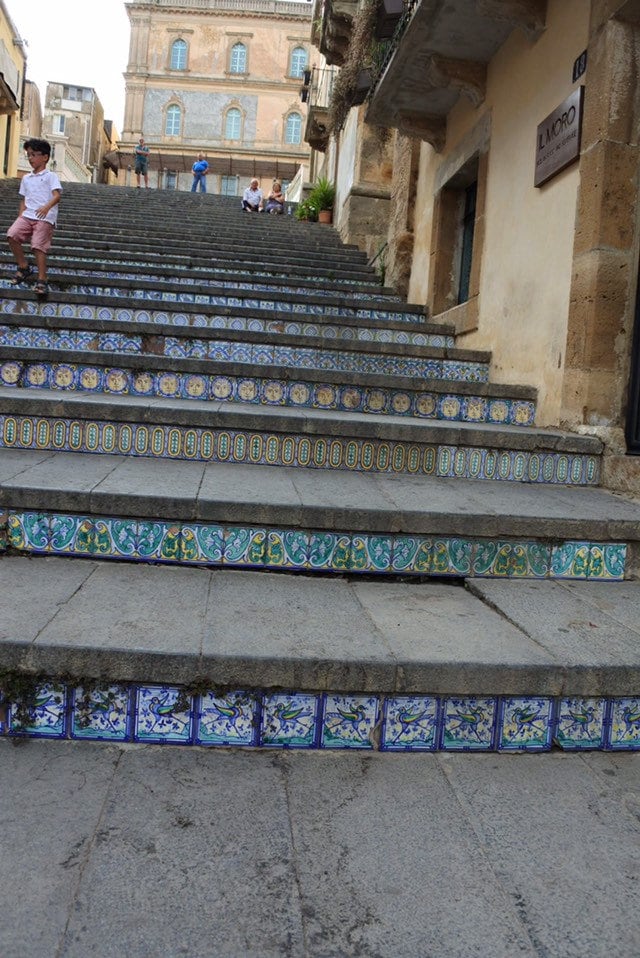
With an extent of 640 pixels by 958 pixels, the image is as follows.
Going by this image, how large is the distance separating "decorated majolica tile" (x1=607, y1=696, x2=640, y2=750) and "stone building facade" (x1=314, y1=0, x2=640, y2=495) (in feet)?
6.98

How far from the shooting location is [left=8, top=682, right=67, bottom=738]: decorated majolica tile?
198 cm

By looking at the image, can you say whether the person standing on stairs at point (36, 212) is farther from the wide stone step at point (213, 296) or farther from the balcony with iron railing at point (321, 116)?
the balcony with iron railing at point (321, 116)

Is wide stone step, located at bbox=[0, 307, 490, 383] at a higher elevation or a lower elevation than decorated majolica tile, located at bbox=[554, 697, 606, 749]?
higher

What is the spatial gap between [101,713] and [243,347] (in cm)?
405

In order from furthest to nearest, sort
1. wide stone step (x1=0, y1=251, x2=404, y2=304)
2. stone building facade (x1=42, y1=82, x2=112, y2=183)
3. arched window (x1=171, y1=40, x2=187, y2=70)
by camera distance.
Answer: stone building facade (x1=42, y1=82, x2=112, y2=183)
arched window (x1=171, y1=40, x2=187, y2=70)
wide stone step (x1=0, y1=251, x2=404, y2=304)

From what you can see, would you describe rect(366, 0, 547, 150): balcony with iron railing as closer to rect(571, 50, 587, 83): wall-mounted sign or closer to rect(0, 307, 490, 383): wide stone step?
rect(571, 50, 587, 83): wall-mounted sign

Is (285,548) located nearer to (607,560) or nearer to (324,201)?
(607,560)

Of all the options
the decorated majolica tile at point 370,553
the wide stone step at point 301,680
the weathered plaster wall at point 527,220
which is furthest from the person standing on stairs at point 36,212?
the wide stone step at point 301,680

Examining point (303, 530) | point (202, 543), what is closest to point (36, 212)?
point (202, 543)

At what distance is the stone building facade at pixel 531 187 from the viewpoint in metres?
4.20

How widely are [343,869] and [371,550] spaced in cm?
153

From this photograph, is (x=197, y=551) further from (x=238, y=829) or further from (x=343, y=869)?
(x=343, y=869)

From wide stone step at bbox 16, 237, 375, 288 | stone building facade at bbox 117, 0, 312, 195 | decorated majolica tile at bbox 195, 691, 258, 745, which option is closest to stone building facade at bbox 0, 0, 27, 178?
wide stone step at bbox 16, 237, 375, 288

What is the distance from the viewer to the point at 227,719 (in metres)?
2.04
